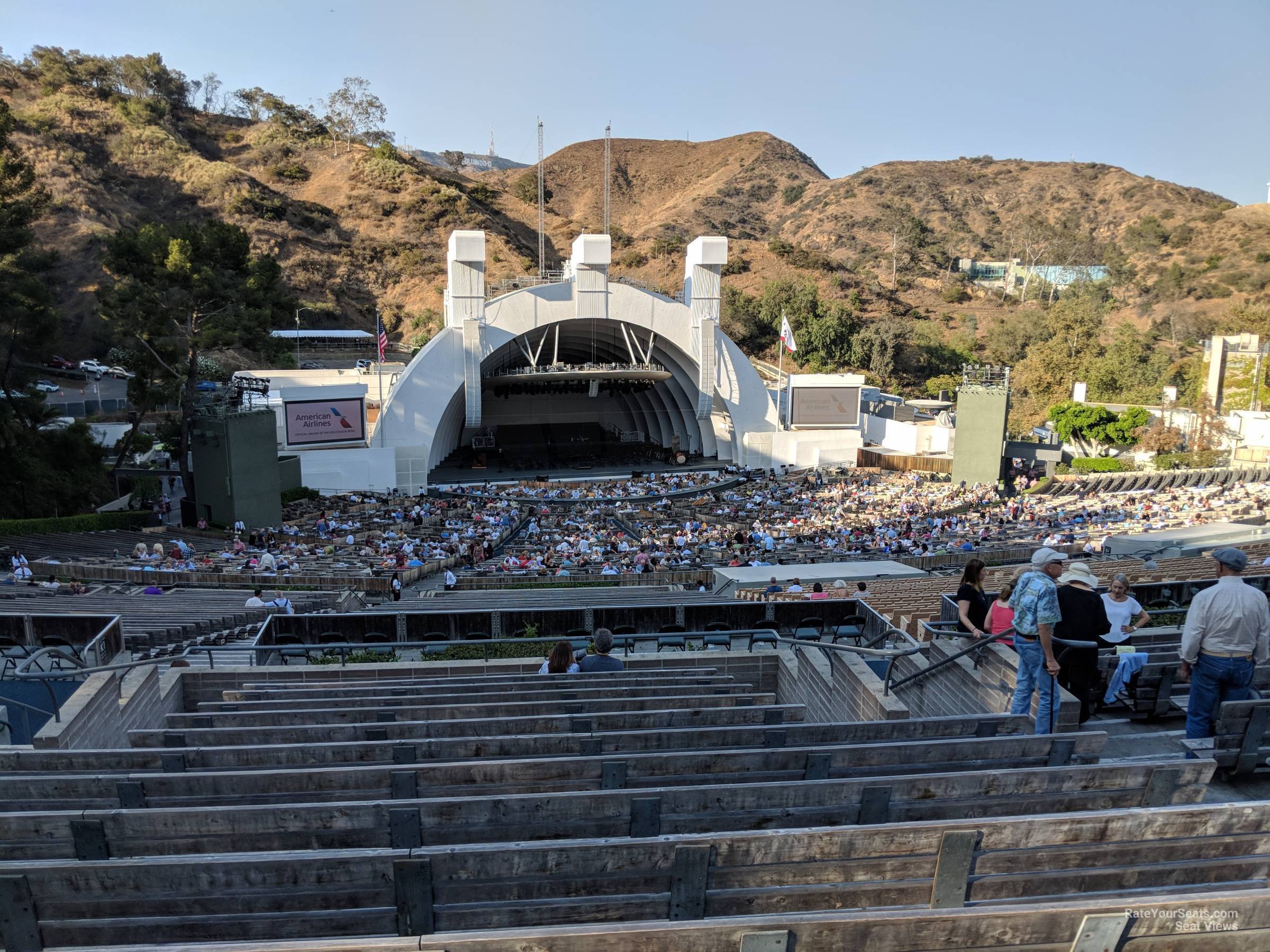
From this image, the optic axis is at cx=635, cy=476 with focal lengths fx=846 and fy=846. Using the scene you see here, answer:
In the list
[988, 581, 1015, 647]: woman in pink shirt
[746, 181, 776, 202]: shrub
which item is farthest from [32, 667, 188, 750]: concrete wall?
[746, 181, 776, 202]: shrub

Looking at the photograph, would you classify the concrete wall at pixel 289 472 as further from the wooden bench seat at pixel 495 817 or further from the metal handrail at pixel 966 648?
the wooden bench seat at pixel 495 817

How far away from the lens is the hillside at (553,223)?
67.2 meters

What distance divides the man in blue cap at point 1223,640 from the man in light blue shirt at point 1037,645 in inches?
31.3

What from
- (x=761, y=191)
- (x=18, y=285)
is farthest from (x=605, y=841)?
(x=761, y=191)

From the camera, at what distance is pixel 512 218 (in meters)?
89.7

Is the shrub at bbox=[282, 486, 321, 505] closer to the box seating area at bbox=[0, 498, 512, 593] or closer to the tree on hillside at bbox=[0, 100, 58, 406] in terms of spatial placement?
the box seating area at bbox=[0, 498, 512, 593]

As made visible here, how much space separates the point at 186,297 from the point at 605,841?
30.0m

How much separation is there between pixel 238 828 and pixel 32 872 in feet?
2.33

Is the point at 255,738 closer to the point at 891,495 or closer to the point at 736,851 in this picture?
the point at 736,851

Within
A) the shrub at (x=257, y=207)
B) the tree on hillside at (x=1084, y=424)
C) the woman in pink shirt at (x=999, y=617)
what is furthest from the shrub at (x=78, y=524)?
the shrub at (x=257, y=207)

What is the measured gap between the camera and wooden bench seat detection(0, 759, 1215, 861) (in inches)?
136

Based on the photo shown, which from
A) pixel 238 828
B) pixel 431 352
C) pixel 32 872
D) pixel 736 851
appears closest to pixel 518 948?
pixel 736 851

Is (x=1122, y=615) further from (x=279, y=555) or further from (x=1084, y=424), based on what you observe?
(x=1084, y=424)

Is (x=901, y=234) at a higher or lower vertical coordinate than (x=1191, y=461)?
higher
